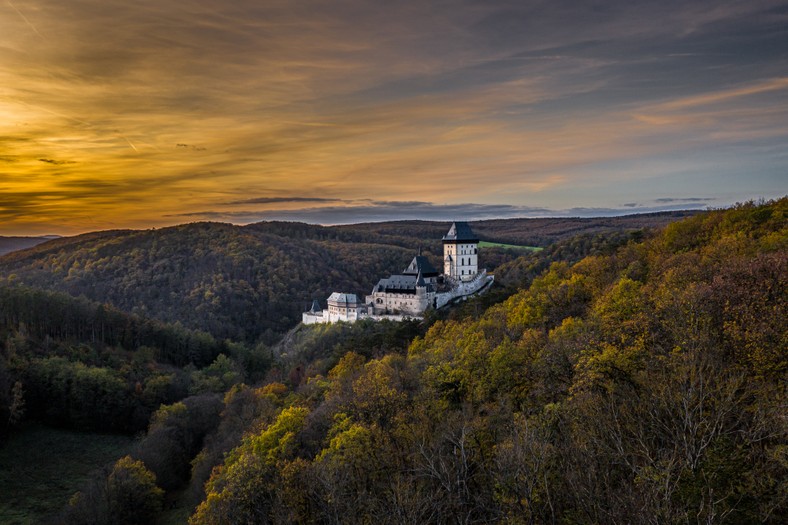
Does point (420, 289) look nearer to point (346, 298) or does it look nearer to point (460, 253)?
point (346, 298)

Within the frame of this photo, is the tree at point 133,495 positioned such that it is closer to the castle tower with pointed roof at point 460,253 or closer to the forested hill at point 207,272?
the castle tower with pointed roof at point 460,253

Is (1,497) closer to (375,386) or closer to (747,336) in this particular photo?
(375,386)

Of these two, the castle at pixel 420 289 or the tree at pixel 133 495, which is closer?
the tree at pixel 133 495

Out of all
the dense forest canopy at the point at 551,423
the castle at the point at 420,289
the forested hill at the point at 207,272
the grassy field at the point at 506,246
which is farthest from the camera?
the grassy field at the point at 506,246

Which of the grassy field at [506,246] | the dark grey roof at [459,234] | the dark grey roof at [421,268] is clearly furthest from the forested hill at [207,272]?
the dark grey roof at [459,234]

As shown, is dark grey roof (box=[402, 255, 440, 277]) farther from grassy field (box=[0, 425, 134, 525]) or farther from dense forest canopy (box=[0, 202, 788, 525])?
grassy field (box=[0, 425, 134, 525])

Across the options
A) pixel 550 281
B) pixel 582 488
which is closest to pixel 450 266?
pixel 550 281
